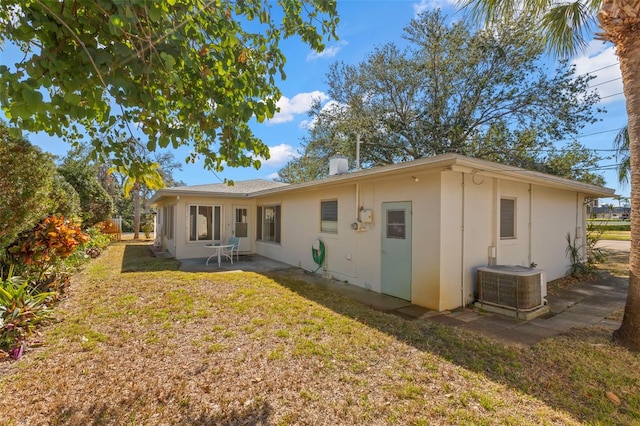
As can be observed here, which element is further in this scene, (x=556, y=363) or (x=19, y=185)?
(x=19, y=185)

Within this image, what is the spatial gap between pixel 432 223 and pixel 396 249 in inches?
42.3

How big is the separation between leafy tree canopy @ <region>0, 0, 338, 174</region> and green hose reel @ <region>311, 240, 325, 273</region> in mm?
5896

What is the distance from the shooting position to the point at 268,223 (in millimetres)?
12125

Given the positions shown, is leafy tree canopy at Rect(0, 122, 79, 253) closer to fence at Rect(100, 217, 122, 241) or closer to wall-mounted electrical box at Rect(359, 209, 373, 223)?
wall-mounted electrical box at Rect(359, 209, 373, 223)

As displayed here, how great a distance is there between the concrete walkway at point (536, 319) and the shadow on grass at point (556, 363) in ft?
0.94

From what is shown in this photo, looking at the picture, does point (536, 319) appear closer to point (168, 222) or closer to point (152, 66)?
point (152, 66)

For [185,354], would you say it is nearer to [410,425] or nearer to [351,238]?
[410,425]

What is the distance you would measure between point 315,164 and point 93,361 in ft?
43.8

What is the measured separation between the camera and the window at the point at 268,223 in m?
11.5

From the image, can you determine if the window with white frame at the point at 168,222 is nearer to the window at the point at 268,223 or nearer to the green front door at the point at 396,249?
the window at the point at 268,223

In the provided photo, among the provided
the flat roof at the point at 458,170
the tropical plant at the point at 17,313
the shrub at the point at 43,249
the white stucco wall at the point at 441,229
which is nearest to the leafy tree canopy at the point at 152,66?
the flat roof at the point at 458,170

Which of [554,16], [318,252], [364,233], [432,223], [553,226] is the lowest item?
[318,252]

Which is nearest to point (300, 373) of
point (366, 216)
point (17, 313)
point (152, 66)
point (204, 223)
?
point (152, 66)

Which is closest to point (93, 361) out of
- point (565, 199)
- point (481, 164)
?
point (481, 164)
